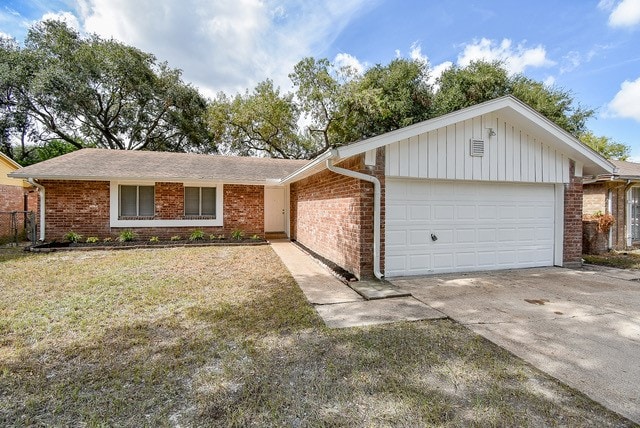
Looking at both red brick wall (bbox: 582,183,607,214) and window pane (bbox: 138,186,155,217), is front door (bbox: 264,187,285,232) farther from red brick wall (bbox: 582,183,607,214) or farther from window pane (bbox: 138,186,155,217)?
red brick wall (bbox: 582,183,607,214)

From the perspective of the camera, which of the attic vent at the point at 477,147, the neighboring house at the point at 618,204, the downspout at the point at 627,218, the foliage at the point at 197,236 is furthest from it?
the foliage at the point at 197,236

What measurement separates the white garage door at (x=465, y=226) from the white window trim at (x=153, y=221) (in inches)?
303

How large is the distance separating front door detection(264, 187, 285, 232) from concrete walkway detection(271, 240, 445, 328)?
9015 mm

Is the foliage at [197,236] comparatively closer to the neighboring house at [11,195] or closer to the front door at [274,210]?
the front door at [274,210]

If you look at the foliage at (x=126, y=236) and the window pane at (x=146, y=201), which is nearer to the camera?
the foliage at (x=126, y=236)

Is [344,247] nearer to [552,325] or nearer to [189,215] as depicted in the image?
[552,325]

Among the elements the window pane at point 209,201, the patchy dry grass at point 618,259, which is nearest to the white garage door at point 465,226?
the patchy dry grass at point 618,259

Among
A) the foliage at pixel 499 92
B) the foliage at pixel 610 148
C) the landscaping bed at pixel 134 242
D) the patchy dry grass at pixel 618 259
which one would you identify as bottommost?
the patchy dry grass at pixel 618 259

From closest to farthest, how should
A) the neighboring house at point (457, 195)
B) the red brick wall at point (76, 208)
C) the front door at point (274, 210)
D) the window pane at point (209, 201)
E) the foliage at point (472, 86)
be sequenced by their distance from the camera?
1. the neighboring house at point (457, 195)
2. the red brick wall at point (76, 208)
3. the window pane at point (209, 201)
4. the front door at point (274, 210)
5. the foliage at point (472, 86)

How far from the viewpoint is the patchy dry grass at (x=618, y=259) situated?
7.55 m

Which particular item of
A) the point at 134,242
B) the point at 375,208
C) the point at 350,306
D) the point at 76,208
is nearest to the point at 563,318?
the point at 350,306

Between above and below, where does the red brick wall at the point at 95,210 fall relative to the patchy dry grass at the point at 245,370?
above

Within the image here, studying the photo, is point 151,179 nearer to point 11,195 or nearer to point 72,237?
point 72,237

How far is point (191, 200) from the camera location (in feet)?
38.3
